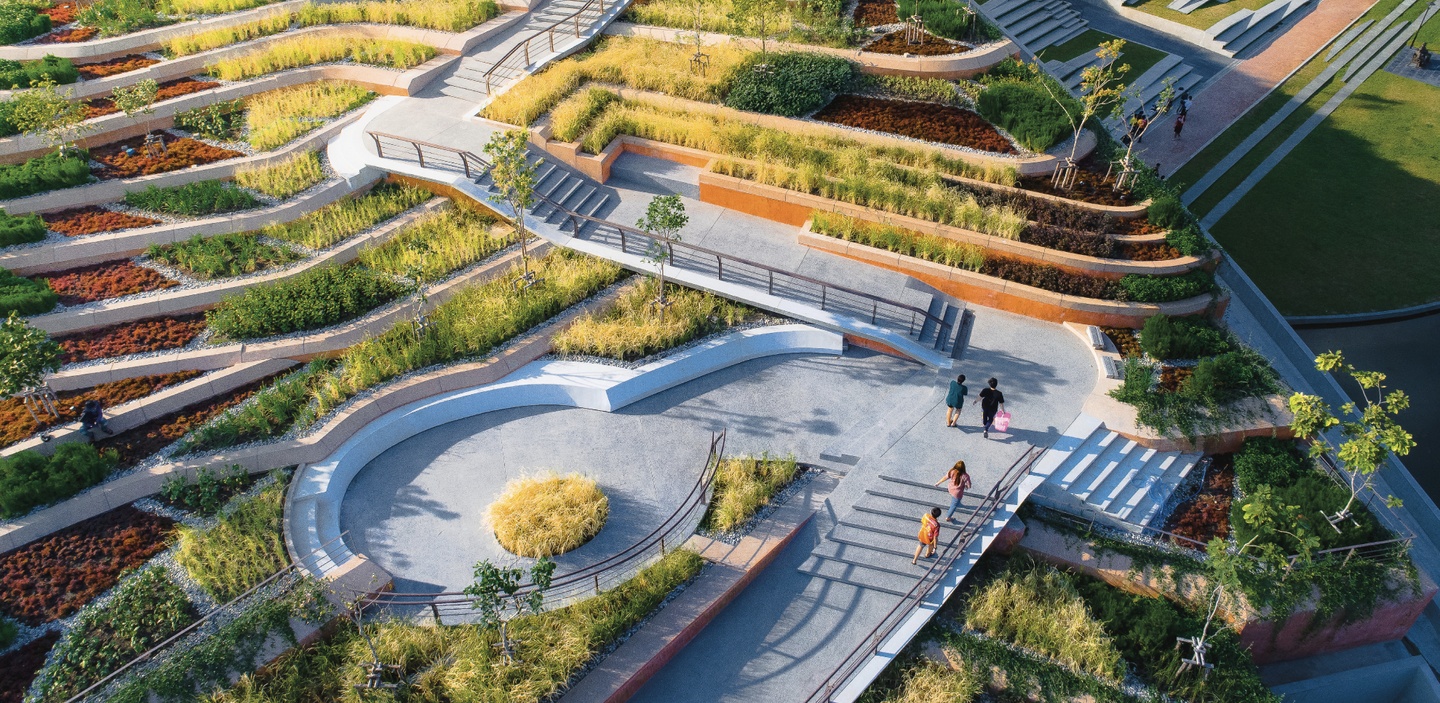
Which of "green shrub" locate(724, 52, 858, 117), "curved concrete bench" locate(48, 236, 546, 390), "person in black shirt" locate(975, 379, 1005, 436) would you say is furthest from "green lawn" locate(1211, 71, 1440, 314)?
"curved concrete bench" locate(48, 236, 546, 390)

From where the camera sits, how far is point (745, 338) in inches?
687

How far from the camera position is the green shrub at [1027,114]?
2075cm

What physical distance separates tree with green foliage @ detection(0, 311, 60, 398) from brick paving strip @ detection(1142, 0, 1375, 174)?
25189 mm

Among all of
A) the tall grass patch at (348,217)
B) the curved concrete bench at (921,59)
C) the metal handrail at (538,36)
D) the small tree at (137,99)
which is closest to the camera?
the tall grass patch at (348,217)

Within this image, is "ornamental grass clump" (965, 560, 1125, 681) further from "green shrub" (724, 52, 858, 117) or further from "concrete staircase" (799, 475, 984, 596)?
"green shrub" (724, 52, 858, 117)

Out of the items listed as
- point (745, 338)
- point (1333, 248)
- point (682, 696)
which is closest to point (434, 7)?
point (745, 338)

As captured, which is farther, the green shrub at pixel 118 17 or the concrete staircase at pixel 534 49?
the green shrub at pixel 118 17

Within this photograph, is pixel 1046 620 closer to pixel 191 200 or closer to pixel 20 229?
pixel 191 200

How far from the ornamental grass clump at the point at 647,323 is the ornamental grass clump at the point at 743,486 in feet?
9.98

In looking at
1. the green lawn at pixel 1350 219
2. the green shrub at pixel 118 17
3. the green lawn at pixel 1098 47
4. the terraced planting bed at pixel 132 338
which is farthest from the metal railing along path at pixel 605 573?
the green lawn at pixel 1098 47

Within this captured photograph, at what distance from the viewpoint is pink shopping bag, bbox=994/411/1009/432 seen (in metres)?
15.5

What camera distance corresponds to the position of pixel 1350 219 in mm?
22797

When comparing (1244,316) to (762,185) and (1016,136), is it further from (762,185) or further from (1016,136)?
(762,185)

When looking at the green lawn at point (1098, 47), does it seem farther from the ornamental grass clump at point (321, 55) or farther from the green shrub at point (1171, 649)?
the green shrub at point (1171, 649)
